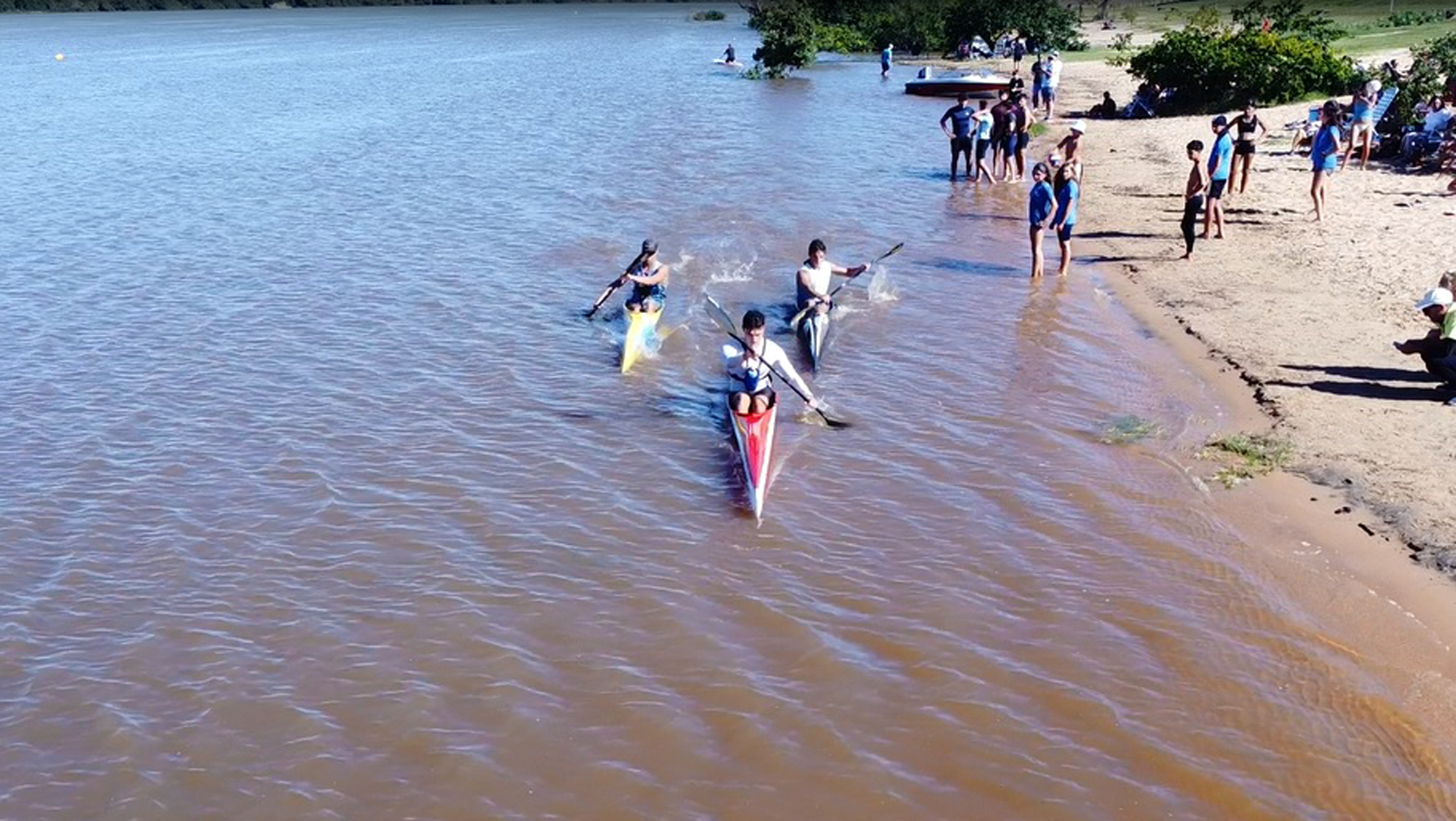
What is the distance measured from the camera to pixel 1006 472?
1212 centimetres

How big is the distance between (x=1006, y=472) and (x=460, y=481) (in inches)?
206

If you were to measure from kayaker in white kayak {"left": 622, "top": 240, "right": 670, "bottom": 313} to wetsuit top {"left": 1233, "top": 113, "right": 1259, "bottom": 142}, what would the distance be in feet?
32.7

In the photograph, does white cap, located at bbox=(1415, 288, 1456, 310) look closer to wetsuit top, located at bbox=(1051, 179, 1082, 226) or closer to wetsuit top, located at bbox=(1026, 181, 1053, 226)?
wetsuit top, located at bbox=(1051, 179, 1082, 226)

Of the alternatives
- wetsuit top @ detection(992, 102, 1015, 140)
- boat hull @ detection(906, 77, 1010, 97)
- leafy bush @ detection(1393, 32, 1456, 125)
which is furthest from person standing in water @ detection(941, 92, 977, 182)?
boat hull @ detection(906, 77, 1010, 97)

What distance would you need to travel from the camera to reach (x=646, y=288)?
636 inches

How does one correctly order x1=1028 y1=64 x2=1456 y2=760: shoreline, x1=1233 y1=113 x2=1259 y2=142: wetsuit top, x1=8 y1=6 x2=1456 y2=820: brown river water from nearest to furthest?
x1=8 y1=6 x2=1456 y2=820: brown river water < x1=1028 y1=64 x2=1456 y2=760: shoreline < x1=1233 y1=113 x2=1259 y2=142: wetsuit top

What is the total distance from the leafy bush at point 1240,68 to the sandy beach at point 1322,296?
4.57 m

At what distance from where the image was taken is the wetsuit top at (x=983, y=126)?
2584cm

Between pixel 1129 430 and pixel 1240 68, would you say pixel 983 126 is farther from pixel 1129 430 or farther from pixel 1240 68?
pixel 1129 430

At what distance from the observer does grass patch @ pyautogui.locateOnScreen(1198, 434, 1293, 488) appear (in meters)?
11.5

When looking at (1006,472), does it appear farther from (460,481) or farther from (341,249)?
(341,249)

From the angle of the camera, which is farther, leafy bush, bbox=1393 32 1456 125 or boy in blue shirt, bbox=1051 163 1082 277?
leafy bush, bbox=1393 32 1456 125

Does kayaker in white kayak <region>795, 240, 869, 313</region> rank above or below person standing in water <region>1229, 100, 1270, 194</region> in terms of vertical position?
below

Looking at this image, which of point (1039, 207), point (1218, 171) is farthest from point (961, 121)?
point (1039, 207)
